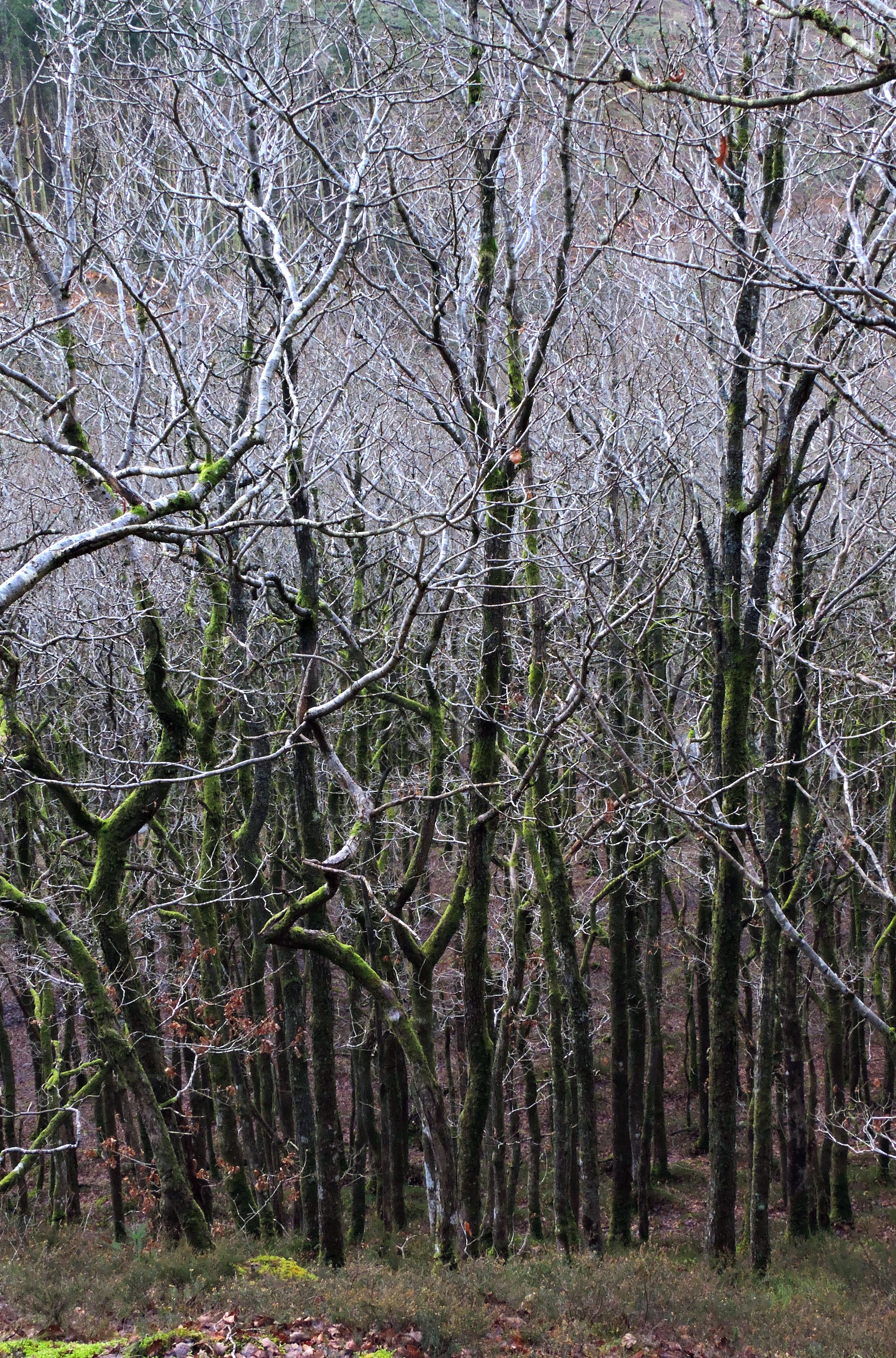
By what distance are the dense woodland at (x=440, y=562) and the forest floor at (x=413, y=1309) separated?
0.64 m

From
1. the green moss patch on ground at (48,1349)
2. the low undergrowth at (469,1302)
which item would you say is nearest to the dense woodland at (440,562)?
the low undergrowth at (469,1302)

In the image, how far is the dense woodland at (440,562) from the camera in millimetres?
6281

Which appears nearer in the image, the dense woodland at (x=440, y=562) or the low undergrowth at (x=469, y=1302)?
the dense woodland at (x=440, y=562)

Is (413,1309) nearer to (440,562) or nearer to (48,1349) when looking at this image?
(48,1349)

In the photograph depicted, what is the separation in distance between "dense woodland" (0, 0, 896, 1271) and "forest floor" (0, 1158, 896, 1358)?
637 mm

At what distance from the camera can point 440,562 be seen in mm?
5852

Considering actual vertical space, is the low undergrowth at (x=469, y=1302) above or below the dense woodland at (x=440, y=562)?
below

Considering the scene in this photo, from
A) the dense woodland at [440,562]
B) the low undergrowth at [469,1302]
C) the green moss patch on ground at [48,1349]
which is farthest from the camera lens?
the low undergrowth at [469,1302]

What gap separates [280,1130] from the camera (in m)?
17.7

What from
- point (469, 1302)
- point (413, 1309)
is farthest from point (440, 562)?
point (469, 1302)

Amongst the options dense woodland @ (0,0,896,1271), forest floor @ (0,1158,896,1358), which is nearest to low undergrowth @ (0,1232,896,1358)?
forest floor @ (0,1158,896,1358)

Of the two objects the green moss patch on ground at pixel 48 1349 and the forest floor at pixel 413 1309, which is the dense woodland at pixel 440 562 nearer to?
the forest floor at pixel 413 1309

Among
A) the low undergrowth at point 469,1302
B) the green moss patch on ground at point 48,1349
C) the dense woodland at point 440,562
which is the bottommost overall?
the low undergrowth at point 469,1302

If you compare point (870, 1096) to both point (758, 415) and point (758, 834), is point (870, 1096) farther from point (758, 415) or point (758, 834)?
point (758, 415)
